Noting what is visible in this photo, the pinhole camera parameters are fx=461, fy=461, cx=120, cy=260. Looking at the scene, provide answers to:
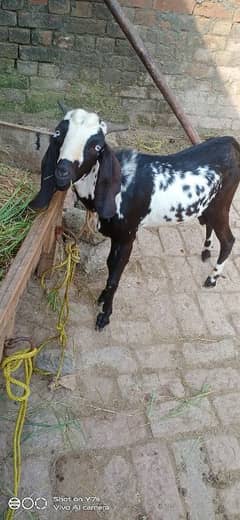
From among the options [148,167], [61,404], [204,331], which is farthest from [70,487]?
[148,167]

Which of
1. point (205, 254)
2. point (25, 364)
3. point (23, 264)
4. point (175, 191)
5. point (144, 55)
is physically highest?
point (144, 55)

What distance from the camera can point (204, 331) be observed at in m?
3.49

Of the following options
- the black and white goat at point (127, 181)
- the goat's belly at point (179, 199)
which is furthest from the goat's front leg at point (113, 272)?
the goat's belly at point (179, 199)

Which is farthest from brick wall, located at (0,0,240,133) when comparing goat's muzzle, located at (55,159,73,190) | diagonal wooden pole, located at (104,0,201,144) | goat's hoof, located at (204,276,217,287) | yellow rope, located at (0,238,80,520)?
goat's muzzle, located at (55,159,73,190)

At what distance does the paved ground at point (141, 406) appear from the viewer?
8.11 feet

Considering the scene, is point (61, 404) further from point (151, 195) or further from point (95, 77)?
point (95, 77)

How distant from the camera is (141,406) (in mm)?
2916

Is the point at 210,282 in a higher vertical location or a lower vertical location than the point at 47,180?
lower

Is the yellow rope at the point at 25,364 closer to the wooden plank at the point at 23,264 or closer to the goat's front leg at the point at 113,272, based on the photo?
the wooden plank at the point at 23,264

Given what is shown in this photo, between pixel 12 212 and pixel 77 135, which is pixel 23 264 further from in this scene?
pixel 77 135

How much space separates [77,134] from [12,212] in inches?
25.3

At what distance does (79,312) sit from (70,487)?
1291 millimetres

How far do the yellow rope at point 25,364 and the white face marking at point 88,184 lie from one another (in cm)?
33

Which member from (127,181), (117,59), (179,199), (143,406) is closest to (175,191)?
(179,199)
